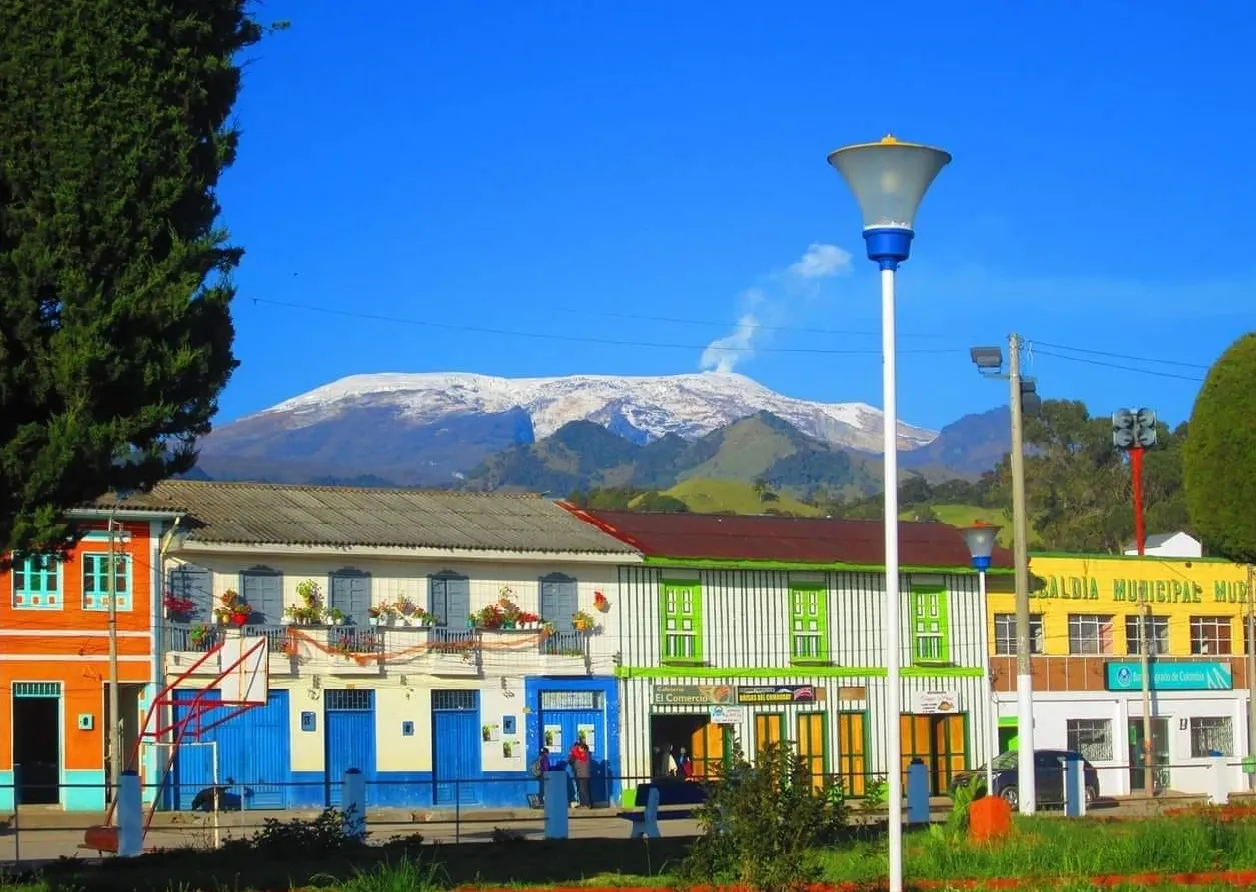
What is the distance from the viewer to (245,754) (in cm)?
4197

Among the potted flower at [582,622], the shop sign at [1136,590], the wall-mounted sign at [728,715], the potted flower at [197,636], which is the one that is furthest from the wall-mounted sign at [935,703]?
the potted flower at [197,636]

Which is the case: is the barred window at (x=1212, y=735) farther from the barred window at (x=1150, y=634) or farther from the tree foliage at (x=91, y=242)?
the tree foliage at (x=91, y=242)

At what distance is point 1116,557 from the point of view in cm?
5634

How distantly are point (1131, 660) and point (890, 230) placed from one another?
4438 centimetres

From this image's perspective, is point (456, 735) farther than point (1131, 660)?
No

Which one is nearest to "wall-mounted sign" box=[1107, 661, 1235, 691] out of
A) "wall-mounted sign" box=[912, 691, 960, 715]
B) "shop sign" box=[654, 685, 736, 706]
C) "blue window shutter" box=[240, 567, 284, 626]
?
"wall-mounted sign" box=[912, 691, 960, 715]

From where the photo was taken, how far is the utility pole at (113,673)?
40.0 meters

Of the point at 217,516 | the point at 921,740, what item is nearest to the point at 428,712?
the point at 217,516

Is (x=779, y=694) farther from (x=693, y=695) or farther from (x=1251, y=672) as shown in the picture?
(x=1251, y=672)

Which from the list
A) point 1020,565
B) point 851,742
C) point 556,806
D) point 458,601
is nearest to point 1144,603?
point 851,742

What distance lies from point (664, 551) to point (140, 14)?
34.2 metres

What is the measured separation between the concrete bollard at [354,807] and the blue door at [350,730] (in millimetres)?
15971

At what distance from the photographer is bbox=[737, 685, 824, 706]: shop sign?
48.8m

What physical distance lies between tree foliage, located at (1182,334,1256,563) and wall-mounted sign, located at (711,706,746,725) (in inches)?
1095
